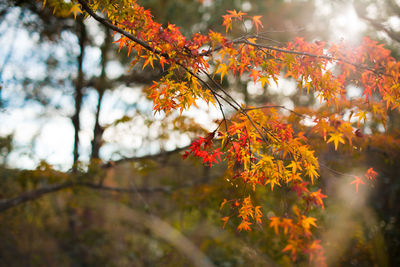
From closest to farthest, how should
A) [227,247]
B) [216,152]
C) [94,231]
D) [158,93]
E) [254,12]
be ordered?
[158,93] → [216,152] → [227,247] → [254,12] → [94,231]

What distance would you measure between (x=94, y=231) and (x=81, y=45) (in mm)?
4263

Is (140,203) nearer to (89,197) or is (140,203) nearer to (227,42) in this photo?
(89,197)

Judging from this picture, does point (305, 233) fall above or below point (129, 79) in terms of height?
below

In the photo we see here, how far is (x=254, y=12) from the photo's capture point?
525 cm

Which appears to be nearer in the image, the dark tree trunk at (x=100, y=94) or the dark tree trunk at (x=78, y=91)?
the dark tree trunk at (x=78, y=91)

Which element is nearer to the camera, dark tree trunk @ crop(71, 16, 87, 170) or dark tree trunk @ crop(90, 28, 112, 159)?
dark tree trunk @ crop(71, 16, 87, 170)

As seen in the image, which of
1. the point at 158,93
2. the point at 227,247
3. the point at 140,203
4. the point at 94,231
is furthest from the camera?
the point at 140,203

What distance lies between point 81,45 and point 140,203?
4024mm

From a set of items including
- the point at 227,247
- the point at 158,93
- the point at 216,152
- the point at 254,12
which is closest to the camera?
the point at 158,93

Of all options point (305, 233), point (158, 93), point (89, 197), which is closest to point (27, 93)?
point (89, 197)

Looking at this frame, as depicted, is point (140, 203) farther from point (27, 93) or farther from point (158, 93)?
point (158, 93)

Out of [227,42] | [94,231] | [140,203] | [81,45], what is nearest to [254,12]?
[81,45]

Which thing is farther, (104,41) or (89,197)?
(89,197)

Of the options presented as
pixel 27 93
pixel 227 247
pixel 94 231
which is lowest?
pixel 227 247
